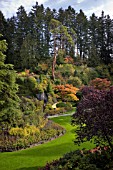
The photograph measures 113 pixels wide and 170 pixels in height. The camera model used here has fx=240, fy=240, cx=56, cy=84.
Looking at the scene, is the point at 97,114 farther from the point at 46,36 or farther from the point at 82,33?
the point at 82,33

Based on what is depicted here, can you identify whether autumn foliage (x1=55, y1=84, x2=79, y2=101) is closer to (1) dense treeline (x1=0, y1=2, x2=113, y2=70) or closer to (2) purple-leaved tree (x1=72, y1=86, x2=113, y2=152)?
(1) dense treeline (x1=0, y1=2, x2=113, y2=70)

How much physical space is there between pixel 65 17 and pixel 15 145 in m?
40.4

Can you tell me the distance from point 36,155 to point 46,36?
3862 centimetres

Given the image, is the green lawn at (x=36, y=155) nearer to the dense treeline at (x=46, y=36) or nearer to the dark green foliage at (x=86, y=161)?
the dark green foliage at (x=86, y=161)

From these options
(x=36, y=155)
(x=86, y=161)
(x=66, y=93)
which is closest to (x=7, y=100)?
(x=36, y=155)

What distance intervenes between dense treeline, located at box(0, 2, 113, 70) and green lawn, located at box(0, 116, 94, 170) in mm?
28066

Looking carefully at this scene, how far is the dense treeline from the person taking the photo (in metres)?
44.2

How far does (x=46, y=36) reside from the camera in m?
49.3

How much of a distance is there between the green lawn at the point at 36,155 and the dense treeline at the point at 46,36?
2807 centimetres

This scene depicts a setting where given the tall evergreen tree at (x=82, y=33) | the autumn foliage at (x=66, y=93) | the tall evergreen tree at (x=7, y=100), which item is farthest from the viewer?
the tall evergreen tree at (x=82, y=33)

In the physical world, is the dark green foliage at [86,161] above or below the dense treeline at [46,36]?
below

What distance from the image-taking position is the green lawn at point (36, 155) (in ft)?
39.0

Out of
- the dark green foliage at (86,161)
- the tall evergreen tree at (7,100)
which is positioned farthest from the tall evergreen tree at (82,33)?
the dark green foliage at (86,161)

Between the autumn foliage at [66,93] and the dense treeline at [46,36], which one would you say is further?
the dense treeline at [46,36]
